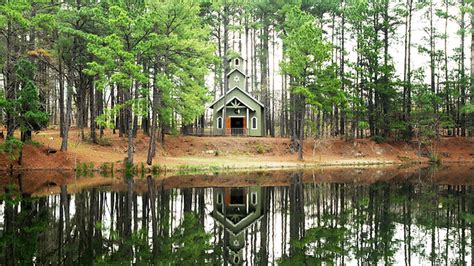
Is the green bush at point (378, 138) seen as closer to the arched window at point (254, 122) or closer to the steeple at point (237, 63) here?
the arched window at point (254, 122)

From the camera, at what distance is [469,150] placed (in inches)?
1607

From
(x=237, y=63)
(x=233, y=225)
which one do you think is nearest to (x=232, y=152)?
(x=237, y=63)

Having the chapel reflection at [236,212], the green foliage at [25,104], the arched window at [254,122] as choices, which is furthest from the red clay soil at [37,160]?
the arched window at [254,122]

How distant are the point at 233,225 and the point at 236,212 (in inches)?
78.2

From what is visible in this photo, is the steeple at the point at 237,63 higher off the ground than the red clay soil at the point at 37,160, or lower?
higher

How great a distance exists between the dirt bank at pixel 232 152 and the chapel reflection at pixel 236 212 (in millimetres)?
10748

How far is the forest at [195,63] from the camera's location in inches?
998

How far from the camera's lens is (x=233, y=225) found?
11.8 meters

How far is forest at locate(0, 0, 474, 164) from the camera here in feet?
83.1

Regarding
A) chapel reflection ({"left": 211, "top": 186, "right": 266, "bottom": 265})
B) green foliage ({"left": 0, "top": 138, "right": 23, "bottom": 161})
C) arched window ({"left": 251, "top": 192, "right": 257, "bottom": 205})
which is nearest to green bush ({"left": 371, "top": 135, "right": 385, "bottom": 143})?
chapel reflection ({"left": 211, "top": 186, "right": 266, "bottom": 265})

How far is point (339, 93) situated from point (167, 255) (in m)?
29.5

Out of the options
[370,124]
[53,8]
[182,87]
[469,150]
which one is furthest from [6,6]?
[469,150]

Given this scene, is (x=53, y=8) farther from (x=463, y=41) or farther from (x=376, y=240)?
(x=463, y=41)

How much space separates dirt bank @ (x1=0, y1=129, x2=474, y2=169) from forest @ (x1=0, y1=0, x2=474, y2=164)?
1165 mm
